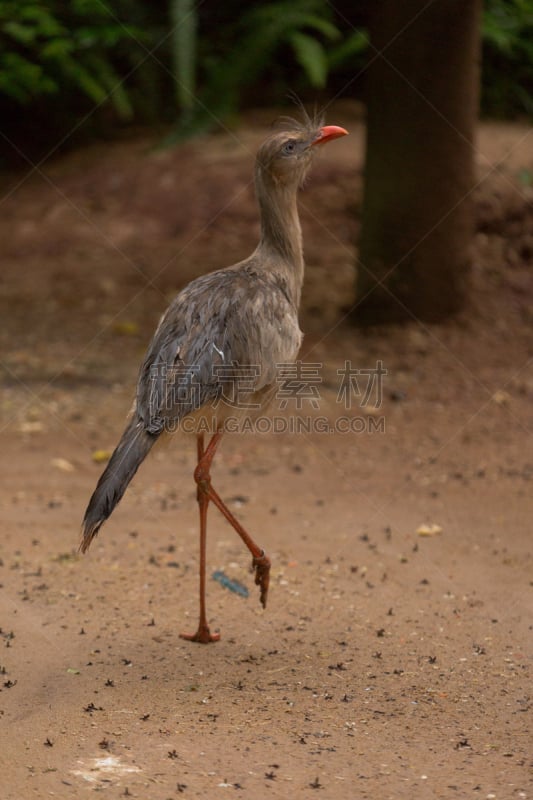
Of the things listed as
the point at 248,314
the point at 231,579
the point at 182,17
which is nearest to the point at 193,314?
the point at 248,314

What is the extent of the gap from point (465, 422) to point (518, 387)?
659mm

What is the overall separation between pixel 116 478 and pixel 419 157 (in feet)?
13.7

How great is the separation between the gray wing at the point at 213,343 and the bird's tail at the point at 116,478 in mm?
57

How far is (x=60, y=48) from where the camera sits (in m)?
9.14

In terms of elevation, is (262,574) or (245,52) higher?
(245,52)

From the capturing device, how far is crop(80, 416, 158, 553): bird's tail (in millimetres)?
3742

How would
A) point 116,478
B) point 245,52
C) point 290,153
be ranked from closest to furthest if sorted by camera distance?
point 116,478, point 290,153, point 245,52

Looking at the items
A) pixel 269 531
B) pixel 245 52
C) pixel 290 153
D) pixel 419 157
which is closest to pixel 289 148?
pixel 290 153

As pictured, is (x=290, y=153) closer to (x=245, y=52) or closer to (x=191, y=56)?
(x=191, y=56)

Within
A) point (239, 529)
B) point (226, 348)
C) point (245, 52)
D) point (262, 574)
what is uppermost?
point (245, 52)

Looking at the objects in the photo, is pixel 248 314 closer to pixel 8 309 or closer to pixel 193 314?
pixel 193 314

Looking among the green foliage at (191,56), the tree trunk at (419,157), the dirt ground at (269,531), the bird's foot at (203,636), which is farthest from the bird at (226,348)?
the green foliage at (191,56)

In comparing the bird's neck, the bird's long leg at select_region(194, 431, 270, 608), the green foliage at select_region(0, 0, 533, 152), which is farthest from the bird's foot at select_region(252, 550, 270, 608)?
the green foliage at select_region(0, 0, 533, 152)

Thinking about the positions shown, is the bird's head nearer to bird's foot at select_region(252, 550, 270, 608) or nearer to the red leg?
the red leg
